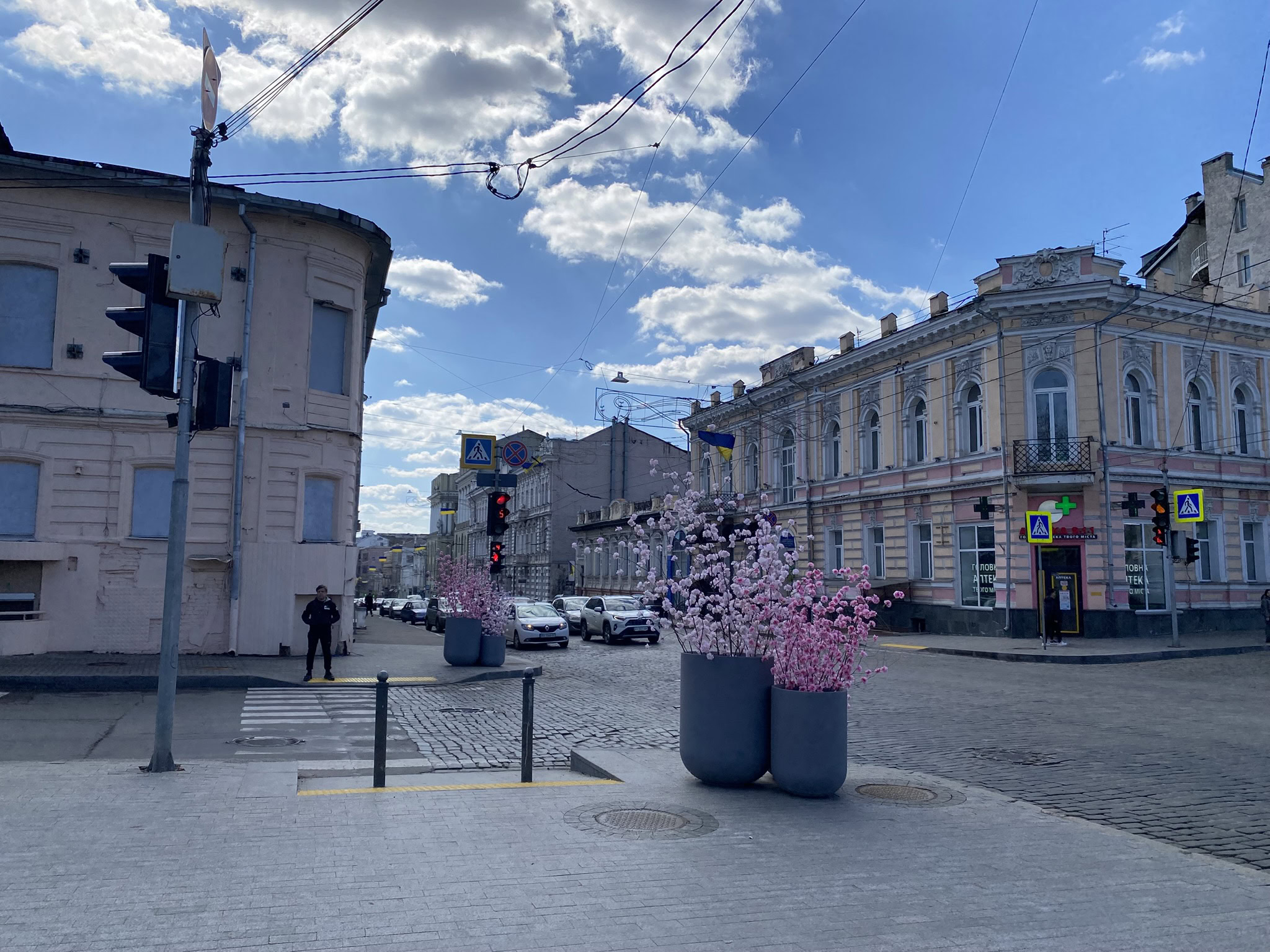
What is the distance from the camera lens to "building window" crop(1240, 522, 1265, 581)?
31.3 metres

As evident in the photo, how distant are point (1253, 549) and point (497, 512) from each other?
84.8 feet

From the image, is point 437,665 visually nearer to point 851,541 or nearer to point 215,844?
point 215,844

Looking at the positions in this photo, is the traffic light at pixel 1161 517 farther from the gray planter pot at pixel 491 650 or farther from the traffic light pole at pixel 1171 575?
the gray planter pot at pixel 491 650

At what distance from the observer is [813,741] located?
7.12 metres

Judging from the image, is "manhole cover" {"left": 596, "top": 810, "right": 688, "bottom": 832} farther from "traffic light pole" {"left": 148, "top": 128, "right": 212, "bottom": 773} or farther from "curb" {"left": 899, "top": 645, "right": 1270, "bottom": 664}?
"curb" {"left": 899, "top": 645, "right": 1270, "bottom": 664}

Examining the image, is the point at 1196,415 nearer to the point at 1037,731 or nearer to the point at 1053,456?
the point at 1053,456

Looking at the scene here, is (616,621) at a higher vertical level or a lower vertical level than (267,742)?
higher

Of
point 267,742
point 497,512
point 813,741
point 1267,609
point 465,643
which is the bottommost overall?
point 267,742

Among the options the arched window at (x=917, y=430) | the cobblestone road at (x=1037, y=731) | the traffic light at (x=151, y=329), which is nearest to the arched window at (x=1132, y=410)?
Result: the arched window at (x=917, y=430)

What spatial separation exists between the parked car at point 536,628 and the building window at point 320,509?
24.1 feet

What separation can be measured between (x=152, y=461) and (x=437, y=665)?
7492 millimetres

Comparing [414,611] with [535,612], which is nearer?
[535,612]

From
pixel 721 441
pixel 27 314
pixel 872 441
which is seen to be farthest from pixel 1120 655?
pixel 27 314

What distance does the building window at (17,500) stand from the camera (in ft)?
64.8
